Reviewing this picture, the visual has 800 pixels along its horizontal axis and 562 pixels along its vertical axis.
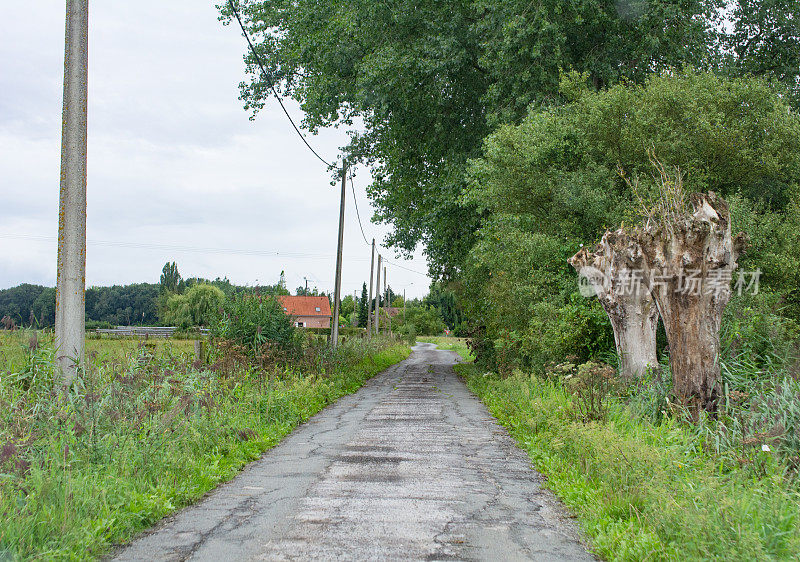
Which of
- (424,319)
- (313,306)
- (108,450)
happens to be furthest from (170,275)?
(108,450)

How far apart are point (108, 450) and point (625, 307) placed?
792 cm

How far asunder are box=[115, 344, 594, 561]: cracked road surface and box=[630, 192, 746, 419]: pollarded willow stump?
2.30 meters

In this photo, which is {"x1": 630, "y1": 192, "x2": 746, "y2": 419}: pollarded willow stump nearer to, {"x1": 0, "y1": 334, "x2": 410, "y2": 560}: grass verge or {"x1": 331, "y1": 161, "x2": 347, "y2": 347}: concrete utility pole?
{"x1": 0, "y1": 334, "x2": 410, "y2": 560}: grass verge

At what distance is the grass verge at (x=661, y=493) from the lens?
12.7 ft

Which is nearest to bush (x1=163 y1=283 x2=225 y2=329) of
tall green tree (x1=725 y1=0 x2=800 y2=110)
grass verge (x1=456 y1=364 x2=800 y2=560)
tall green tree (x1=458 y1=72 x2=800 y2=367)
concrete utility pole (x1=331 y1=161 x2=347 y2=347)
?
concrete utility pole (x1=331 y1=161 x2=347 y2=347)

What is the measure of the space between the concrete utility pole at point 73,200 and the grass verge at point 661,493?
5591 mm

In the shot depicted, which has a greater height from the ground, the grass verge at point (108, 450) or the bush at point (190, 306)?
the bush at point (190, 306)

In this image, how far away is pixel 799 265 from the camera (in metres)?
12.4

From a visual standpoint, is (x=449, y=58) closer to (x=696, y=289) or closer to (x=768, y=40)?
(x=768, y=40)

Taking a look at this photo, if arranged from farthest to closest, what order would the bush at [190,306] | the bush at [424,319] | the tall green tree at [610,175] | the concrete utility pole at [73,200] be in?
the bush at [424,319], the bush at [190,306], the tall green tree at [610,175], the concrete utility pole at [73,200]

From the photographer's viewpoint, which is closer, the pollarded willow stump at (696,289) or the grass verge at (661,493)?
the grass verge at (661,493)

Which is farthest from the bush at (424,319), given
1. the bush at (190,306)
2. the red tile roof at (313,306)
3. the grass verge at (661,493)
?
the grass verge at (661,493)

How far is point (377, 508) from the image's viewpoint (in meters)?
5.20

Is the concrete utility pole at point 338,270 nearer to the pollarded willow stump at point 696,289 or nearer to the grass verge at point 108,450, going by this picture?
the grass verge at point 108,450
